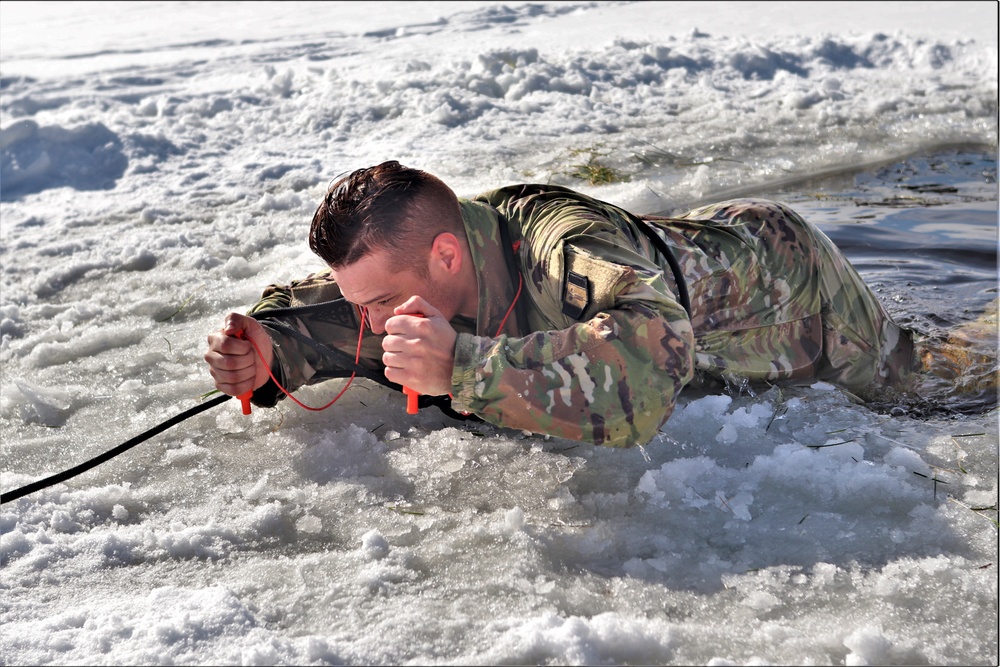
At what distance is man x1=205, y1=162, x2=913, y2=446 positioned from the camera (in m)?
1.93

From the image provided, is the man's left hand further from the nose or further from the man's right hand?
the man's right hand

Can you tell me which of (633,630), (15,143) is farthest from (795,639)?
(15,143)

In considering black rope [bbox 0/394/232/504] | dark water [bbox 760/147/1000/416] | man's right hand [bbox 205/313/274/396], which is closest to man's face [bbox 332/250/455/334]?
man's right hand [bbox 205/313/274/396]

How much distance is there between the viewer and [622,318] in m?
1.93

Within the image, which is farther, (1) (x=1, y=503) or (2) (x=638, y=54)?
(2) (x=638, y=54)

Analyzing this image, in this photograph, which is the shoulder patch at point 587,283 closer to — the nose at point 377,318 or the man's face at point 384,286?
the man's face at point 384,286

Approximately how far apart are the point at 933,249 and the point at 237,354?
342 cm

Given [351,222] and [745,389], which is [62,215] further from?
[745,389]

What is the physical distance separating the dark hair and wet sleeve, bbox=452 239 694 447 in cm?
34

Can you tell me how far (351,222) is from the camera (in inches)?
84.3

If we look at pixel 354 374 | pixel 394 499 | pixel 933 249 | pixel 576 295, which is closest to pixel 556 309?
pixel 576 295

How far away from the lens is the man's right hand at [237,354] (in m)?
2.47

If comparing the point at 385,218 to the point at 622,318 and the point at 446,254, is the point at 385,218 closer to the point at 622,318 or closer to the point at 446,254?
the point at 446,254

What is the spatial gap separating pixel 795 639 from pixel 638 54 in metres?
6.85
